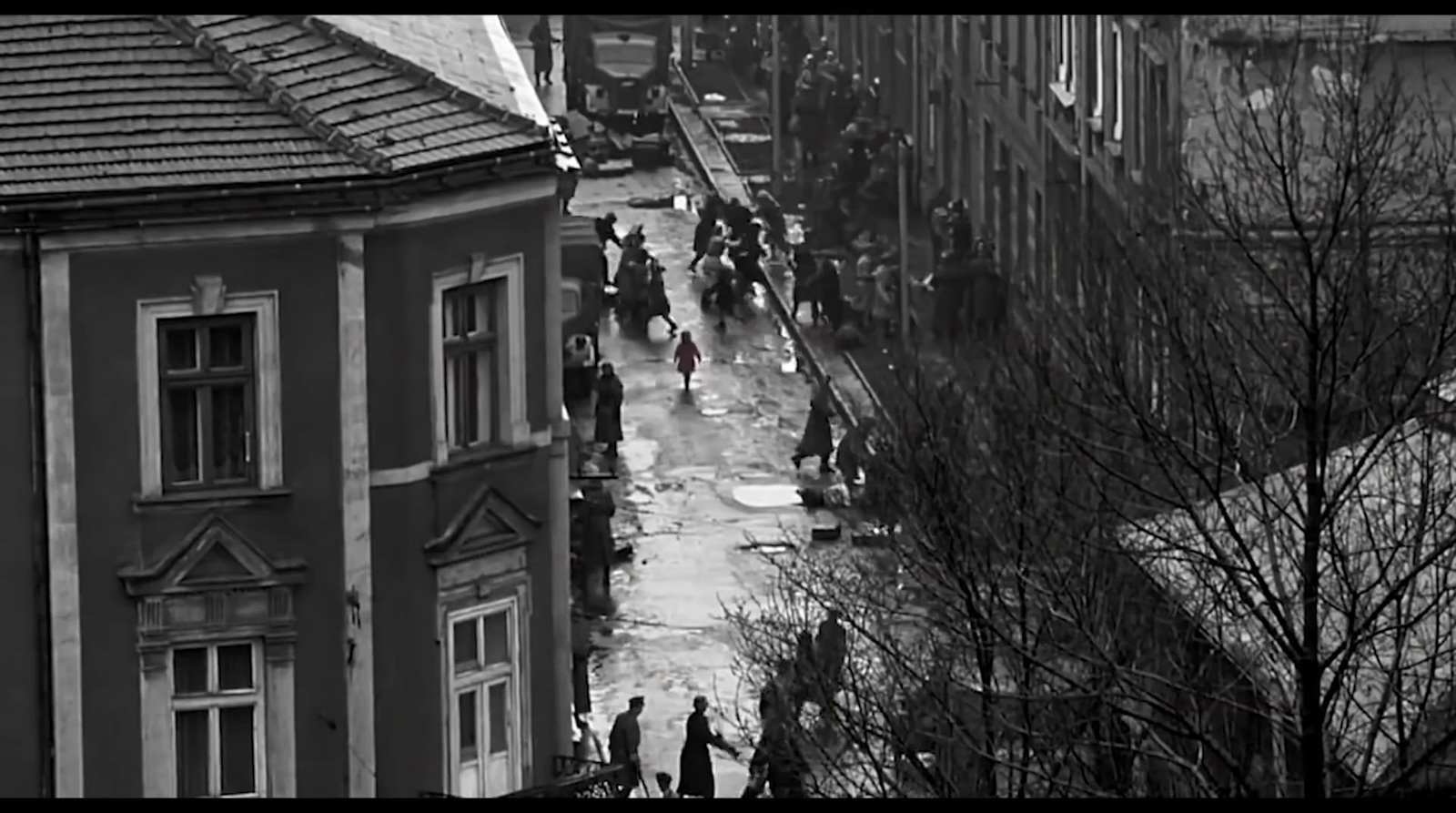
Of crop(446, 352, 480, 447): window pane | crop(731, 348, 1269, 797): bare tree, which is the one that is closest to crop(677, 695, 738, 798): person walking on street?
crop(731, 348, 1269, 797): bare tree

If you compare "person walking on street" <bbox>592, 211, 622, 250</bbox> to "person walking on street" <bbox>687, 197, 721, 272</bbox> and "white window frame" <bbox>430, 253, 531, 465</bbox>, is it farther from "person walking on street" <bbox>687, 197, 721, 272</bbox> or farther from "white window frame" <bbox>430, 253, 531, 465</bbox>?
"white window frame" <bbox>430, 253, 531, 465</bbox>

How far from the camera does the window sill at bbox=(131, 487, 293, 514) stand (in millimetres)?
21172

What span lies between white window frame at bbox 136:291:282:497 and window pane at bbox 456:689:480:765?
7.78ft

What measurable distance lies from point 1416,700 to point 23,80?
10583 mm

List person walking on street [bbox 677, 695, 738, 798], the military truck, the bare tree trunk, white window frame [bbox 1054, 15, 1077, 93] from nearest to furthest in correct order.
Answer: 1. the bare tree trunk
2. person walking on street [bbox 677, 695, 738, 798]
3. white window frame [bbox 1054, 15, 1077, 93]
4. the military truck

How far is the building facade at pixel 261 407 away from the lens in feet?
68.2

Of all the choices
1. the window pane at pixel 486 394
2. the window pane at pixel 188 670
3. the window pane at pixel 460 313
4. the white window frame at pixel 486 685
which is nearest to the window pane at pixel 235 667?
the window pane at pixel 188 670

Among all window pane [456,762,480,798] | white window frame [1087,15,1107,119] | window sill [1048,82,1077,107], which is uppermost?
white window frame [1087,15,1107,119]

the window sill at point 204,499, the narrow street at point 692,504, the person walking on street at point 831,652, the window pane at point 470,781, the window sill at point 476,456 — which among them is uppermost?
the window sill at point 476,456

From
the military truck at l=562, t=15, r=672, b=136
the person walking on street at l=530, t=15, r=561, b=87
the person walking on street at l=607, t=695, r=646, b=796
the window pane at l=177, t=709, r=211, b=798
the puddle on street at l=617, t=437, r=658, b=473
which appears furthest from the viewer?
the military truck at l=562, t=15, r=672, b=136

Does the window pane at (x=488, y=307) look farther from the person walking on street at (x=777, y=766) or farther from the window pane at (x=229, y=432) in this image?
the person walking on street at (x=777, y=766)

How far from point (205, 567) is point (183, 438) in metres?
0.96
